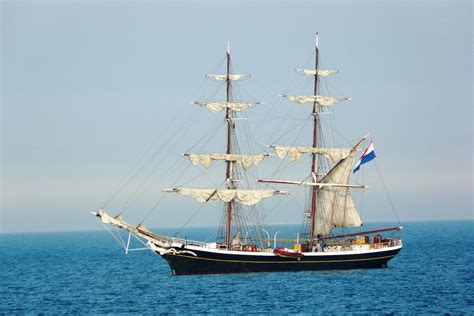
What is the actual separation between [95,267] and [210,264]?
36.6 meters

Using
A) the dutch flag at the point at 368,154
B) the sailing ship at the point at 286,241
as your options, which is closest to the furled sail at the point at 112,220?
the sailing ship at the point at 286,241

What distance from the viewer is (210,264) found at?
282 ft

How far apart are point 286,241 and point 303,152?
10.2 meters

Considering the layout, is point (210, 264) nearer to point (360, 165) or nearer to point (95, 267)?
point (360, 165)

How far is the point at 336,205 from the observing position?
9662cm

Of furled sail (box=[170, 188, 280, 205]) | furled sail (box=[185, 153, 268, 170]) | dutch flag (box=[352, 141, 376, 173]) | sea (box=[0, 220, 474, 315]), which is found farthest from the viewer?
dutch flag (box=[352, 141, 376, 173])

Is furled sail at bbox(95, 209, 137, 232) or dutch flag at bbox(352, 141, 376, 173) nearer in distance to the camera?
furled sail at bbox(95, 209, 137, 232)

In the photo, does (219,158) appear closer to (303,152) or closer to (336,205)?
(303,152)

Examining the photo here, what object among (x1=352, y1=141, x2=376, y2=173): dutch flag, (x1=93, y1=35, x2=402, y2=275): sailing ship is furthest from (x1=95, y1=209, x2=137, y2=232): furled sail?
(x1=352, y1=141, x2=376, y2=173): dutch flag

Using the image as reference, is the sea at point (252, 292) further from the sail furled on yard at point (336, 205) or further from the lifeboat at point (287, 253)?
the sail furled on yard at point (336, 205)

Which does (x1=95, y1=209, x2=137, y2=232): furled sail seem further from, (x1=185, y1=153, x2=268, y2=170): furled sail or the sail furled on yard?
the sail furled on yard

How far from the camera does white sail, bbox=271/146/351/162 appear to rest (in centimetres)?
9588

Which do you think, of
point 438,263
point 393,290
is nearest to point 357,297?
point 393,290

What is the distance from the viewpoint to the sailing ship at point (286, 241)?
8644cm
